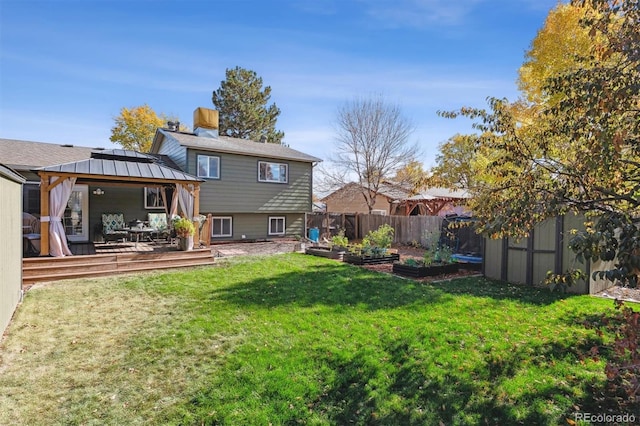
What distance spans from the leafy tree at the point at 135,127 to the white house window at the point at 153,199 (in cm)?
1907

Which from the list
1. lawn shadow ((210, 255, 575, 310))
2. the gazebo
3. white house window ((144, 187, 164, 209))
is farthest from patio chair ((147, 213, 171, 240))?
lawn shadow ((210, 255, 575, 310))

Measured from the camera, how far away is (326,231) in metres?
19.4

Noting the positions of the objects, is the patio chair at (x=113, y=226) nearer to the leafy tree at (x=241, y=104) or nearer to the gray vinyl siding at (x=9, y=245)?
the gray vinyl siding at (x=9, y=245)

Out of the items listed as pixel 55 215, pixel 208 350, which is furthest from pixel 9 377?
pixel 55 215

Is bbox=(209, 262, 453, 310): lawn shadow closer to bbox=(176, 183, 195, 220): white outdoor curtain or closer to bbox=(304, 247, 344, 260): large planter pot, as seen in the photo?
bbox=(304, 247, 344, 260): large planter pot

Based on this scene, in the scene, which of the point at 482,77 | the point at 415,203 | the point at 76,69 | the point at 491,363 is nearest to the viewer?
the point at 491,363

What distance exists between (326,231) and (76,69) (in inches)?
526

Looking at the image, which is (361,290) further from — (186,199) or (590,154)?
(186,199)

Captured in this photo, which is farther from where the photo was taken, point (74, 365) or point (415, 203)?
point (415, 203)

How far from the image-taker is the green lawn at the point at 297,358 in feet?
11.3

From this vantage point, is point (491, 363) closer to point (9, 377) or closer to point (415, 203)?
point (9, 377)

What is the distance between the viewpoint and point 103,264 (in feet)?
30.9

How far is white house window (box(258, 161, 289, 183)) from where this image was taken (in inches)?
668

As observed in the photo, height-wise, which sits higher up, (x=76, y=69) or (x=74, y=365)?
(x=76, y=69)
